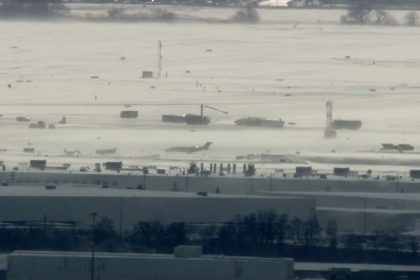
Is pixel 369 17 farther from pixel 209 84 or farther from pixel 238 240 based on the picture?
pixel 238 240

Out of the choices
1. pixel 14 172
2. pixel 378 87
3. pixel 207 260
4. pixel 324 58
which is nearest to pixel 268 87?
pixel 378 87

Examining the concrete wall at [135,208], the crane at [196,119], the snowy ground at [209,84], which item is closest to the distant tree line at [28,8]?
the snowy ground at [209,84]

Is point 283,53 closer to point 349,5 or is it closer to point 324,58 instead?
point 324,58

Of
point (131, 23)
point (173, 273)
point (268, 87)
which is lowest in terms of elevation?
point (173, 273)

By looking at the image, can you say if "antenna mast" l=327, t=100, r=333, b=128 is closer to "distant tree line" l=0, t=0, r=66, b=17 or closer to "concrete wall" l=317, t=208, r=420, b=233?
"concrete wall" l=317, t=208, r=420, b=233

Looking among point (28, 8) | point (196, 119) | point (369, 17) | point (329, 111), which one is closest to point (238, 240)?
point (196, 119)

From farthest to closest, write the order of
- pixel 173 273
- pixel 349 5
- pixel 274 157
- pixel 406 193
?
pixel 349 5 → pixel 274 157 → pixel 406 193 → pixel 173 273

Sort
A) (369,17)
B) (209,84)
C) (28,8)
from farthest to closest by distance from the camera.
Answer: (369,17)
(28,8)
(209,84)
